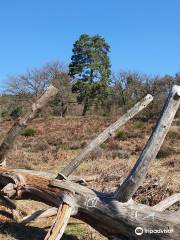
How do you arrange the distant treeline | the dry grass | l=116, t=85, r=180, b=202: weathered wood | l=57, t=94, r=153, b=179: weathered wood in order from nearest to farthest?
l=116, t=85, r=180, b=202: weathered wood
l=57, t=94, r=153, b=179: weathered wood
the dry grass
the distant treeline

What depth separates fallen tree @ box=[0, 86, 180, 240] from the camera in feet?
15.8

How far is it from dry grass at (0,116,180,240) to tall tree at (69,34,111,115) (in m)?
17.0

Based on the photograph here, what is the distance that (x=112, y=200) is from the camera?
5.29 meters

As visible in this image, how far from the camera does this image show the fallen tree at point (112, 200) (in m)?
4.82

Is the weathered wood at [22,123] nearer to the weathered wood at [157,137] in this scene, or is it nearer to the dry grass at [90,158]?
the dry grass at [90,158]

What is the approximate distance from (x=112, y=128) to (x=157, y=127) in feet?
5.56

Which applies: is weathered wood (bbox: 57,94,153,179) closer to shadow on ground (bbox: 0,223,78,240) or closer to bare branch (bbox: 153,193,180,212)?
shadow on ground (bbox: 0,223,78,240)

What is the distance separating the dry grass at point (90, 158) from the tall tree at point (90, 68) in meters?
17.0

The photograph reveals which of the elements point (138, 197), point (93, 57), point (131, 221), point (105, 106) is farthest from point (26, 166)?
point (93, 57)

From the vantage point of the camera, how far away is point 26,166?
14.1 meters

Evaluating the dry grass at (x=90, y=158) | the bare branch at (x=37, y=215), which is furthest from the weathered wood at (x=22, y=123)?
the dry grass at (x=90, y=158)

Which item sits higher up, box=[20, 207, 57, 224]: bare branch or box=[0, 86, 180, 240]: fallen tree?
box=[0, 86, 180, 240]: fallen tree

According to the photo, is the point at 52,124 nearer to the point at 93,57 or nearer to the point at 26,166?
the point at 26,166

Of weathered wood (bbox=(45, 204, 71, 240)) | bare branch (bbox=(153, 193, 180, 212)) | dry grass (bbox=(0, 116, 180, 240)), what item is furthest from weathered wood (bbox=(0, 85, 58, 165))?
bare branch (bbox=(153, 193, 180, 212))
